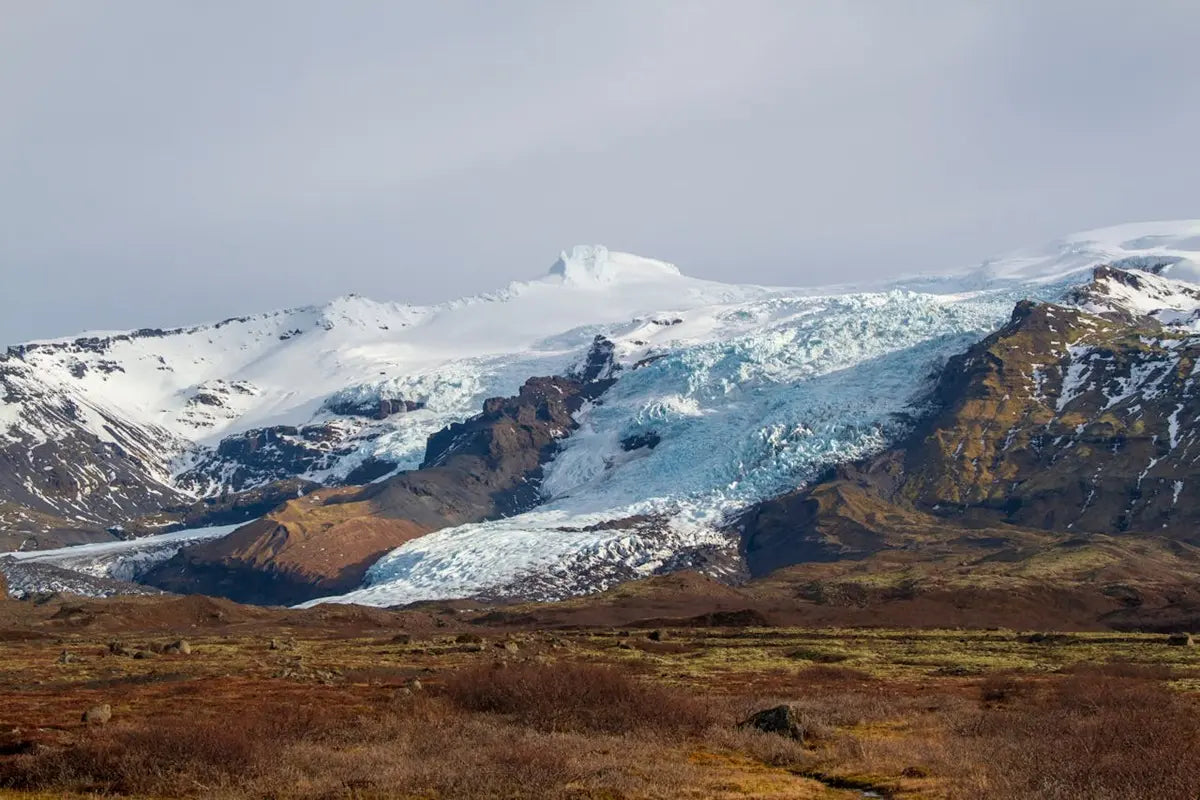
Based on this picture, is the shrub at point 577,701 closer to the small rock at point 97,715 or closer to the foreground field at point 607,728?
the foreground field at point 607,728

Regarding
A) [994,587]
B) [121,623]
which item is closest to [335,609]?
[121,623]

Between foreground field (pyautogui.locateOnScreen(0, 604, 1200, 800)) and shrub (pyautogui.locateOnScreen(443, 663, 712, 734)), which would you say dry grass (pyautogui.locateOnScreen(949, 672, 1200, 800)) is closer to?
foreground field (pyautogui.locateOnScreen(0, 604, 1200, 800))

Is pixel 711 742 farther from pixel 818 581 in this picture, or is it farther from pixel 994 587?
pixel 818 581

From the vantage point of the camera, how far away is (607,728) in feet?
142

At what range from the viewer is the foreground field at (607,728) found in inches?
1270

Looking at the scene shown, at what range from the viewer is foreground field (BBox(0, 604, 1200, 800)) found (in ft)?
106

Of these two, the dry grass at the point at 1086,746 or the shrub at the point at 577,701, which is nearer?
the dry grass at the point at 1086,746

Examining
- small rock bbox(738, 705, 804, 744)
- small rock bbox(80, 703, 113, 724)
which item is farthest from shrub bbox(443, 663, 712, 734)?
small rock bbox(80, 703, 113, 724)

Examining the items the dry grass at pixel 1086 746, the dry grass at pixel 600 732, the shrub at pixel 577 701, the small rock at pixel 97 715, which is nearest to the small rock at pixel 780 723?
the dry grass at pixel 600 732

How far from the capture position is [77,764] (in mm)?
33031

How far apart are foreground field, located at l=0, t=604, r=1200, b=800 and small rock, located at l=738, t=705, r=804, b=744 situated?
1.47ft

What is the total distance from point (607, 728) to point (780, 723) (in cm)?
574

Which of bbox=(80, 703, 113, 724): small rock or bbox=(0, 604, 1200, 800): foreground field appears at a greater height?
bbox=(80, 703, 113, 724): small rock

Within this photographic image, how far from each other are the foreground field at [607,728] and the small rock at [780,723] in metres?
0.45
